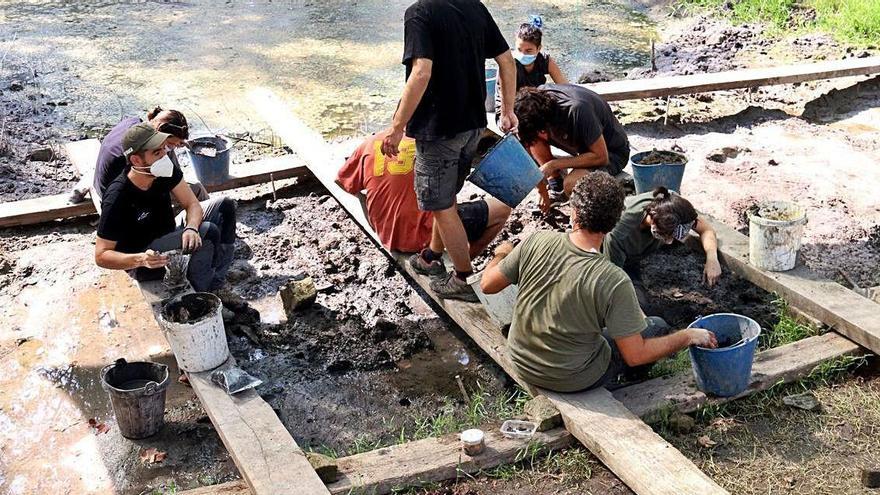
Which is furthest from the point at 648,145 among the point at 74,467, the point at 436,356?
the point at 74,467

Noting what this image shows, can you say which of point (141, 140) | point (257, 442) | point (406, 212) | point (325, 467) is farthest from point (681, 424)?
point (141, 140)

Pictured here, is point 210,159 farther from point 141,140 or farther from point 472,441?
point 472,441

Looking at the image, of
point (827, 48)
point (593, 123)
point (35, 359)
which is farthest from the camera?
point (827, 48)

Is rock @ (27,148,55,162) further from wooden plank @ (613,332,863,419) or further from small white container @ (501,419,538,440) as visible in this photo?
wooden plank @ (613,332,863,419)

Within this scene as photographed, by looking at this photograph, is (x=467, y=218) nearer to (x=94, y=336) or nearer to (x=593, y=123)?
(x=593, y=123)

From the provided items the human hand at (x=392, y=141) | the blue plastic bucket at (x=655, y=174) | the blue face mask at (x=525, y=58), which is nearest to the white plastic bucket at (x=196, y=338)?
the human hand at (x=392, y=141)

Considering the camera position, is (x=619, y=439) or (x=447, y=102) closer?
(x=619, y=439)

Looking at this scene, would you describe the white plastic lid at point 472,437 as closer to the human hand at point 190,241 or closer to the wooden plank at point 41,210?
the human hand at point 190,241

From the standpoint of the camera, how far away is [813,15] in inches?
445

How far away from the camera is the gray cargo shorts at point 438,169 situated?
5.00 meters

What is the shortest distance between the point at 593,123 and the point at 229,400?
275 centimetres

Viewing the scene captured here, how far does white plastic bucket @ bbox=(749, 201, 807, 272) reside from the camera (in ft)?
16.9

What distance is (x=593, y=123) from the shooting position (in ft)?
18.9

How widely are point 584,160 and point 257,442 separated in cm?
287
